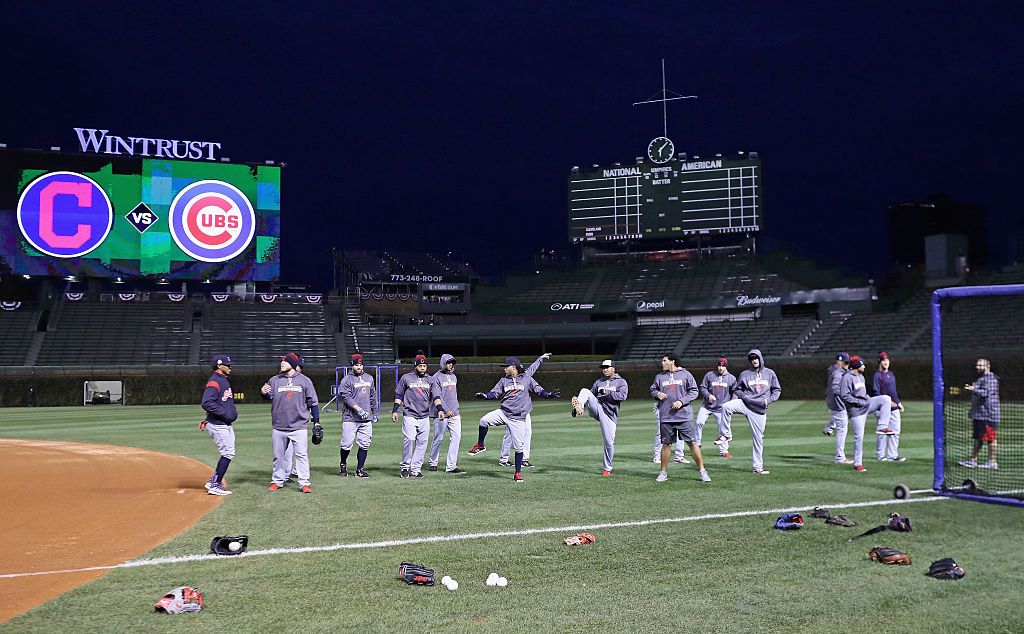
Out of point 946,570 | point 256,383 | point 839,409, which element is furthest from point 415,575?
point 256,383

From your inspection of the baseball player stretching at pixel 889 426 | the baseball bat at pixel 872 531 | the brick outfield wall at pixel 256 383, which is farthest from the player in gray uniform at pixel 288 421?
the brick outfield wall at pixel 256 383

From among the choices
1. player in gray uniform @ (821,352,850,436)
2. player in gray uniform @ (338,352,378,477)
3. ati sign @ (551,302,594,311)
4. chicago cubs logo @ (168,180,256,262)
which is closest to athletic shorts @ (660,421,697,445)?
player in gray uniform @ (821,352,850,436)

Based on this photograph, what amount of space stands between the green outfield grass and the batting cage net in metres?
0.77

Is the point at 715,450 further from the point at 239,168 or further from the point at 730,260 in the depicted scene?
the point at 730,260

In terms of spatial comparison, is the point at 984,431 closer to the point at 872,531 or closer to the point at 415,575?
the point at 872,531

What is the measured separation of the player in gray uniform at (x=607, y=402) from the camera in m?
14.6

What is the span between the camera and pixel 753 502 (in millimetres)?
11297

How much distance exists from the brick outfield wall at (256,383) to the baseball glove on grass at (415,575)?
110 feet

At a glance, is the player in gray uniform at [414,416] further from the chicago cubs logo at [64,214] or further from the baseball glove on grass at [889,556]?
the chicago cubs logo at [64,214]


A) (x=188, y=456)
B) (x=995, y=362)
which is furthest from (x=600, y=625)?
(x=995, y=362)

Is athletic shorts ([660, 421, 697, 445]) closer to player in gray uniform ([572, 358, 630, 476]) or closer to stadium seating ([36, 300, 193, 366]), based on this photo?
player in gray uniform ([572, 358, 630, 476])

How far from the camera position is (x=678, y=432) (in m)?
13.6

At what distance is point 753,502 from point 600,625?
584 centimetres

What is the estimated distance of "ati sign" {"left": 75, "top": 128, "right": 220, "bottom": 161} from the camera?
46312 mm
